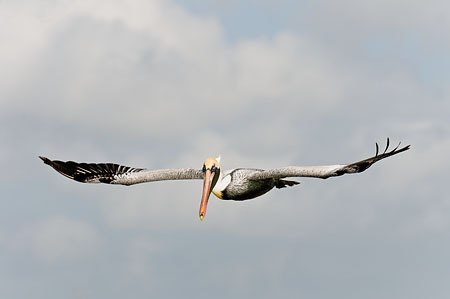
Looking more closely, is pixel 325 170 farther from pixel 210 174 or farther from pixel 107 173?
pixel 107 173

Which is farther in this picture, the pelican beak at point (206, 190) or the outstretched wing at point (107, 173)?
the outstretched wing at point (107, 173)

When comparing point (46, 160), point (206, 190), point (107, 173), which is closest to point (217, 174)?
point (206, 190)

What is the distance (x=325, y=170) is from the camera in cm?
1930

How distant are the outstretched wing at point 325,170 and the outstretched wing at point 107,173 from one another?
4.04 metres

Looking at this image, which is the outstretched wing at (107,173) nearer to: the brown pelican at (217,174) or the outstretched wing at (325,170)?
the brown pelican at (217,174)

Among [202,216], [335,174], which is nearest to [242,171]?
[202,216]

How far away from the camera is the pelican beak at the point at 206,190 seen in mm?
20531

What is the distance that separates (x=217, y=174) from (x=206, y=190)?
753 millimetres

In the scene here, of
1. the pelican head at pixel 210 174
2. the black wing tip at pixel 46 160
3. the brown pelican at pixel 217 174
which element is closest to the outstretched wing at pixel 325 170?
A: the brown pelican at pixel 217 174

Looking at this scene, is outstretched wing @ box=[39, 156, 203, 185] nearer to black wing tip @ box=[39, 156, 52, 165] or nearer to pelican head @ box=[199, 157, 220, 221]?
black wing tip @ box=[39, 156, 52, 165]

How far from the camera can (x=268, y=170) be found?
69.3 feet

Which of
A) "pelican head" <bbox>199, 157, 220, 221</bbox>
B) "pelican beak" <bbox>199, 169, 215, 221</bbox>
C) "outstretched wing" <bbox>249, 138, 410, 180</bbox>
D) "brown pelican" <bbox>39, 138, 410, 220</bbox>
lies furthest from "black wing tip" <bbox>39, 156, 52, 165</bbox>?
"outstretched wing" <bbox>249, 138, 410, 180</bbox>

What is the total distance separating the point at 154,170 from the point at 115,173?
59.7 inches

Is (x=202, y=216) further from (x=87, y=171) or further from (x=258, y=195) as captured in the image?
(x=87, y=171)
